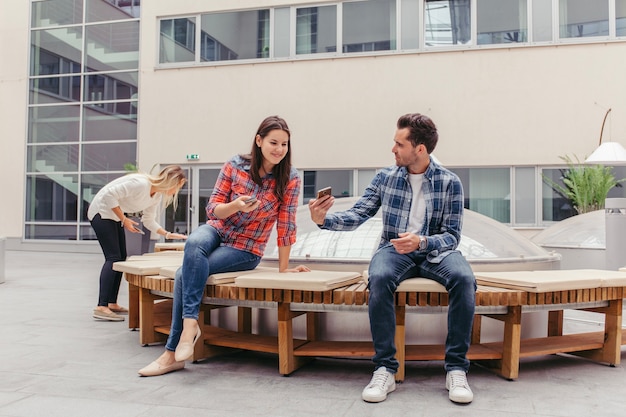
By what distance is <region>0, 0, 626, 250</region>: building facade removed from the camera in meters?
A: 13.5

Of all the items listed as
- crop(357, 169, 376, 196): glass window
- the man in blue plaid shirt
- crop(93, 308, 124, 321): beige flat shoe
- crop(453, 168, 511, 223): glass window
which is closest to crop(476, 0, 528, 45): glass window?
crop(453, 168, 511, 223): glass window

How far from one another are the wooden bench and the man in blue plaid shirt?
0.13 m

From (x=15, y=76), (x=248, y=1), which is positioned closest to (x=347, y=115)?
(x=248, y=1)

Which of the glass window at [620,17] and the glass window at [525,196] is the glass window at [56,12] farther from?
the glass window at [620,17]

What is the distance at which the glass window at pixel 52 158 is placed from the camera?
17.5 meters

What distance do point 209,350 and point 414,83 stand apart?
11430 mm

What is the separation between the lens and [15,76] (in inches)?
707

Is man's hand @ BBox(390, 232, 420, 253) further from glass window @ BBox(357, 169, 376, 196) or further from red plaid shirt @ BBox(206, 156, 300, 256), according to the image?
glass window @ BBox(357, 169, 376, 196)

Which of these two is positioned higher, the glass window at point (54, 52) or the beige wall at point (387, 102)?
the glass window at point (54, 52)

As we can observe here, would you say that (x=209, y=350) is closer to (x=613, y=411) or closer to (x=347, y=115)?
(x=613, y=411)

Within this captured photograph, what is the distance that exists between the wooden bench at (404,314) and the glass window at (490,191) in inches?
388

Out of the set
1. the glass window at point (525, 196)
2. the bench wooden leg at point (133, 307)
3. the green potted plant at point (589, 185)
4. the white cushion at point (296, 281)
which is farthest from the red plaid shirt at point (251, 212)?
the glass window at point (525, 196)

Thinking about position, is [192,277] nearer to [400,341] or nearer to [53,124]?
[400,341]

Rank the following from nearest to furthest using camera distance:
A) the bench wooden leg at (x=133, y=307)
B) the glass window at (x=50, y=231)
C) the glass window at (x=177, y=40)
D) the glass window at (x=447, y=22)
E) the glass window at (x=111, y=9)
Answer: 1. the bench wooden leg at (x=133, y=307)
2. the glass window at (x=447, y=22)
3. the glass window at (x=177, y=40)
4. the glass window at (x=111, y=9)
5. the glass window at (x=50, y=231)
